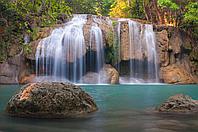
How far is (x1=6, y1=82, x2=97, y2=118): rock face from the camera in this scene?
25.6 ft

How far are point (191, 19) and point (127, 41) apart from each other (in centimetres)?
551

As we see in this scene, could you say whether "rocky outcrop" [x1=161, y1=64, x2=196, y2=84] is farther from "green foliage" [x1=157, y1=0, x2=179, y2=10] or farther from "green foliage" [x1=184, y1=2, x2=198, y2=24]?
"green foliage" [x1=157, y1=0, x2=179, y2=10]

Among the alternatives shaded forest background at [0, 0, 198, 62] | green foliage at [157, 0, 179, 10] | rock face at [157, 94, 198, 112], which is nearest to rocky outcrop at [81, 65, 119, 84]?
shaded forest background at [0, 0, 198, 62]

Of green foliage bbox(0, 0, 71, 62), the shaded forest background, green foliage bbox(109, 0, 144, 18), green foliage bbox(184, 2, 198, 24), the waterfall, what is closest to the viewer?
green foliage bbox(0, 0, 71, 62)

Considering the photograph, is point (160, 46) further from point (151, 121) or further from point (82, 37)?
point (151, 121)

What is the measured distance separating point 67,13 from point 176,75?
22.3 m

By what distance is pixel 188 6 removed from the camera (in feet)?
100

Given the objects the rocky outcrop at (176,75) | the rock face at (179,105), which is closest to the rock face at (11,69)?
the rocky outcrop at (176,75)

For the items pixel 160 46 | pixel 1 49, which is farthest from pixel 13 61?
pixel 1 49

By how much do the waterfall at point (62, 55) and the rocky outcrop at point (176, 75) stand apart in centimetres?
671

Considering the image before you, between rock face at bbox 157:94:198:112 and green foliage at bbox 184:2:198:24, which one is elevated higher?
green foliage at bbox 184:2:198:24

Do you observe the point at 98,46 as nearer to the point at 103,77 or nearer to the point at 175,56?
the point at 103,77

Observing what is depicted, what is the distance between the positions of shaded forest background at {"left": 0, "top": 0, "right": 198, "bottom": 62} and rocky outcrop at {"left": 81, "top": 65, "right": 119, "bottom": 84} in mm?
4935

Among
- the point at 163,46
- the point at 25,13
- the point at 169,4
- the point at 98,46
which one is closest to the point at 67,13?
the point at 25,13
